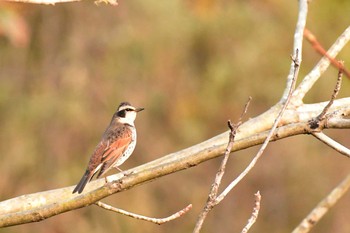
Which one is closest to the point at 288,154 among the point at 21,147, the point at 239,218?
the point at 239,218

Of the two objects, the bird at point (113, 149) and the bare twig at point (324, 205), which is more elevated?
the bird at point (113, 149)

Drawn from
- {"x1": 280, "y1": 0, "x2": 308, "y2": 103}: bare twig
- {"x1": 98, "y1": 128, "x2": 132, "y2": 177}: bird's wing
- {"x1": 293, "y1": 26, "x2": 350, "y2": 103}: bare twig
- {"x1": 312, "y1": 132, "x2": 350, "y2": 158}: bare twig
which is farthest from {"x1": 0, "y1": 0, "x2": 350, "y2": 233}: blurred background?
{"x1": 312, "y1": 132, "x2": 350, "y2": 158}: bare twig

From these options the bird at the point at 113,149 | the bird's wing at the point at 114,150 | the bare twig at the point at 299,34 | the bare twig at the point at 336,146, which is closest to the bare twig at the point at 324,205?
the bare twig at the point at 336,146

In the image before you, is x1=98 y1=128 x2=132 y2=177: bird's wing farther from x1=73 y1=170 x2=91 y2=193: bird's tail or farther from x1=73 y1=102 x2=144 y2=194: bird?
x1=73 y1=170 x2=91 y2=193: bird's tail

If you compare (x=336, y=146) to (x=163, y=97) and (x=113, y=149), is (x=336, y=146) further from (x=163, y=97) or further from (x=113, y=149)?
(x=163, y=97)

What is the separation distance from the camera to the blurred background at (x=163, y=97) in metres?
17.9

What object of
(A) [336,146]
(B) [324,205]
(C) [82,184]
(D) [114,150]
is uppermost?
(D) [114,150]

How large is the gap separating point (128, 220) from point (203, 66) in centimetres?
407

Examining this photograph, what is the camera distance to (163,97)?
19688 millimetres

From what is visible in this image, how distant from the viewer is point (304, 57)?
1900 cm

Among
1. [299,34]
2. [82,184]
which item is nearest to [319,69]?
A: [299,34]

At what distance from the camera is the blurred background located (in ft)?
58.6

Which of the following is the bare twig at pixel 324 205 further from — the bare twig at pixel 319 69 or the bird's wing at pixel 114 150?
the bird's wing at pixel 114 150

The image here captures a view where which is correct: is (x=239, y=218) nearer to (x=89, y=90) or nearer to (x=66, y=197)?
(x=89, y=90)
